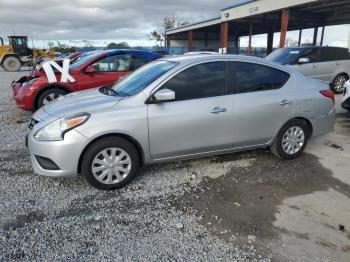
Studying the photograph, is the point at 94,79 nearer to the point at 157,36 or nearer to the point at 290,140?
the point at 290,140

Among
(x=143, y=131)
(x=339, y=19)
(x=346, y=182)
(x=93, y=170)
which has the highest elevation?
(x=339, y=19)

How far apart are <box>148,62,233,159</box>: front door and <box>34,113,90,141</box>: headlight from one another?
81cm

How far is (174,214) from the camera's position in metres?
3.48

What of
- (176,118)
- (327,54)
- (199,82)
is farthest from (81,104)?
(327,54)

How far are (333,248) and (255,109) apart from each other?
2103 millimetres

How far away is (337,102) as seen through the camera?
986cm

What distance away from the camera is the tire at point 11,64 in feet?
86.7

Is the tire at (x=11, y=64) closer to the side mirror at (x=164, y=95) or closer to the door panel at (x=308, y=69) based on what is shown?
the door panel at (x=308, y=69)

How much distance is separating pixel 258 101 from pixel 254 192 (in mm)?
1299

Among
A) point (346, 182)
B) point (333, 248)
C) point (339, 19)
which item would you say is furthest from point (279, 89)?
point (339, 19)

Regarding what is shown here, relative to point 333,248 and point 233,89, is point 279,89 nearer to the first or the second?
point 233,89

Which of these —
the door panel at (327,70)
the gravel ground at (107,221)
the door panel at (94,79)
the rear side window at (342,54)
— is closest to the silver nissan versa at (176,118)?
the gravel ground at (107,221)

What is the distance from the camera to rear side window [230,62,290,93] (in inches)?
175

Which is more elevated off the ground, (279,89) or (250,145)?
(279,89)
